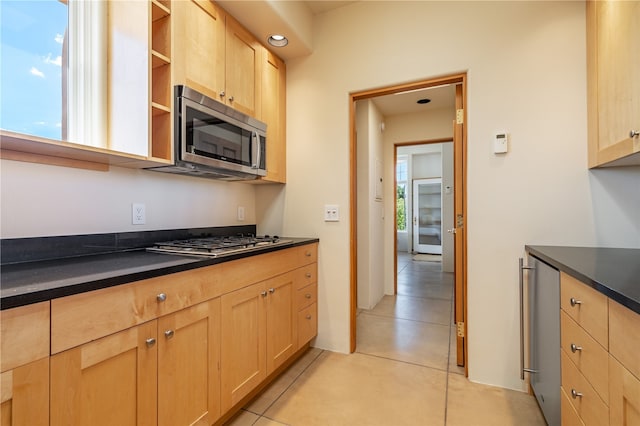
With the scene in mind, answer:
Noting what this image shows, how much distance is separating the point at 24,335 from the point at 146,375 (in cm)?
44

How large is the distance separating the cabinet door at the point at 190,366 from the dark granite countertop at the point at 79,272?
0.21m

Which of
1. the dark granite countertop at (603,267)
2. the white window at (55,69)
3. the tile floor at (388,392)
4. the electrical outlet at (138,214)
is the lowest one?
the tile floor at (388,392)

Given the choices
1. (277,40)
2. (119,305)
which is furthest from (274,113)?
(119,305)

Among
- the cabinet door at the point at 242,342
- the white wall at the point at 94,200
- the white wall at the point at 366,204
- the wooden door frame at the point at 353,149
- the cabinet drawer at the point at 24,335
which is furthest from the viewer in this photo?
the white wall at the point at 366,204

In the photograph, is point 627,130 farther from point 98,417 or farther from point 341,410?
point 98,417

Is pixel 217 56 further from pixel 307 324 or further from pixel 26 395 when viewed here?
pixel 307 324

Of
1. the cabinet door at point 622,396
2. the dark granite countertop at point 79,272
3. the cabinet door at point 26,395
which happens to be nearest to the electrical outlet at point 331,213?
the dark granite countertop at point 79,272

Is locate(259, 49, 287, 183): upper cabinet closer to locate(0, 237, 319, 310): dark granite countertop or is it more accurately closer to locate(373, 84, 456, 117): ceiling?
locate(0, 237, 319, 310): dark granite countertop

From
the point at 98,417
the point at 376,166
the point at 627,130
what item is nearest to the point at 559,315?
the point at 627,130

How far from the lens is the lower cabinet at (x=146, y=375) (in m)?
0.89

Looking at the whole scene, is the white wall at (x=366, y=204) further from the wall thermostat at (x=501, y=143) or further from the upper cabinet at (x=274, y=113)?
the wall thermostat at (x=501, y=143)

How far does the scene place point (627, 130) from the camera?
4.35 ft

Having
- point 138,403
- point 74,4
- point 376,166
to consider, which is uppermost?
point 74,4

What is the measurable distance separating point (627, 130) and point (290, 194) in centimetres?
203
